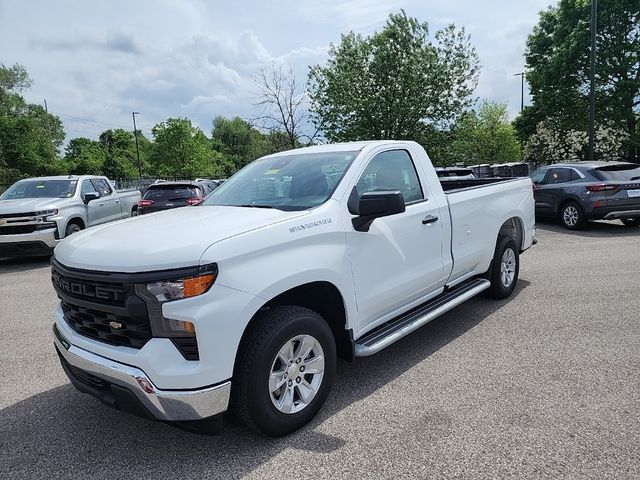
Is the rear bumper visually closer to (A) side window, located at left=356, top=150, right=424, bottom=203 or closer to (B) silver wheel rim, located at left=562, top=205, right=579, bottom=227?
(B) silver wheel rim, located at left=562, top=205, right=579, bottom=227

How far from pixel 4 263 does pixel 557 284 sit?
10761 millimetres

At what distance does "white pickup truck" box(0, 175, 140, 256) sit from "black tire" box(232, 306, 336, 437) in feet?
27.7

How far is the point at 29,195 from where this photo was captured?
35.0 feet

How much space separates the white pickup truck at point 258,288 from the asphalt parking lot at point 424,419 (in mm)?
320

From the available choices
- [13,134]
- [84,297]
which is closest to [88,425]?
[84,297]

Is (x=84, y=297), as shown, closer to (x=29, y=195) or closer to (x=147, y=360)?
(x=147, y=360)

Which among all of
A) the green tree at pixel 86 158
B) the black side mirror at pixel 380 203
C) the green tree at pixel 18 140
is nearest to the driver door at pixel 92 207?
the black side mirror at pixel 380 203

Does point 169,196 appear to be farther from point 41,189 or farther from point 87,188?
point 41,189

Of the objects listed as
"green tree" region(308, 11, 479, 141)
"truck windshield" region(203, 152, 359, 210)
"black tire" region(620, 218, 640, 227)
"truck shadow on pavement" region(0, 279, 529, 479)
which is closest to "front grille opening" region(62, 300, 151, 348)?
"truck shadow on pavement" region(0, 279, 529, 479)

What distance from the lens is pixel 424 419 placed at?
3121 mm

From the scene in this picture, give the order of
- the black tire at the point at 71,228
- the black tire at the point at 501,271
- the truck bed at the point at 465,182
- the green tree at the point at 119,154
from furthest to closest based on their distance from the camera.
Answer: the green tree at the point at 119,154, the black tire at the point at 71,228, the truck bed at the point at 465,182, the black tire at the point at 501,271

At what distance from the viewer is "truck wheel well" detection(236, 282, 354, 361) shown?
3145 millimetres

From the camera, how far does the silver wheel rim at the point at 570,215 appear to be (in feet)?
37.0

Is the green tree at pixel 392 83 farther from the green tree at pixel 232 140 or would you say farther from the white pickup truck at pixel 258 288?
the green tree at pixel 232 140
